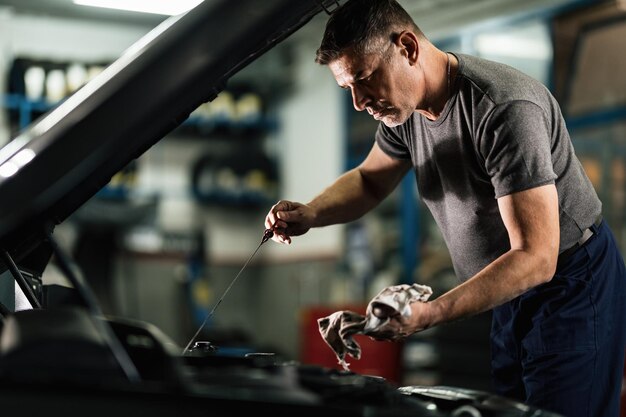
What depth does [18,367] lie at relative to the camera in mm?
1096

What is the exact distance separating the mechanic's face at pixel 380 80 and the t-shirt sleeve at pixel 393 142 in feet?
0.91

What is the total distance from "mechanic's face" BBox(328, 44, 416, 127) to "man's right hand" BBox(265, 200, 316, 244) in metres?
0.35

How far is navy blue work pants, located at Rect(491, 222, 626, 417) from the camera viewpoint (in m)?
1.80

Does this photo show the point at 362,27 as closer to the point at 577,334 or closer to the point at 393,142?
the point at 393,142

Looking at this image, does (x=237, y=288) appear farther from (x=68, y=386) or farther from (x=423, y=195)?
(x=68, y=386)

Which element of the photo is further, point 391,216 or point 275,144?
point 275,144

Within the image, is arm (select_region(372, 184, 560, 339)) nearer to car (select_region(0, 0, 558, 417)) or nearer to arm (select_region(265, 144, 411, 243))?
car (select_region(0, 0, 558, 417))

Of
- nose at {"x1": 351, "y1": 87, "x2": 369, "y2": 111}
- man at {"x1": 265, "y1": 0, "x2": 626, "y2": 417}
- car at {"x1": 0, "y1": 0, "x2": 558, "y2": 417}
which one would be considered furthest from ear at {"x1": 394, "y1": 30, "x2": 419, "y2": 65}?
car at {"x1": 0, "y1": 0, "x2": 558, "y2": 417}

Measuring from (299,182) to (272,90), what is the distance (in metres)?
1.22

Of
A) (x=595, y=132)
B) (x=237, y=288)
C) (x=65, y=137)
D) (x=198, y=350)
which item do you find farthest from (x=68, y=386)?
(x=237, y=288)

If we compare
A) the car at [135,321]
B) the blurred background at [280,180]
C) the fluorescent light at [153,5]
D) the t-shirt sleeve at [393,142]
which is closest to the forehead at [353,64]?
the car at [135,321]

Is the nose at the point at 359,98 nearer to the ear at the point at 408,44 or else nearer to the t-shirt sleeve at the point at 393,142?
the ear at the point at 408,44

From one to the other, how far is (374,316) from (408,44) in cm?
64

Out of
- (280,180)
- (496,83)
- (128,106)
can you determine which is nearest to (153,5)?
(280,180)
